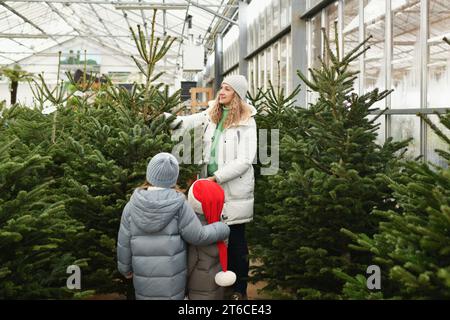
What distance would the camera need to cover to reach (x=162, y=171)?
3037 mm

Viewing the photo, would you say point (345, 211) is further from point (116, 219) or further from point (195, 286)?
point (116, 219)

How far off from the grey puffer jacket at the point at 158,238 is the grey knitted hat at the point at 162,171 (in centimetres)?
5

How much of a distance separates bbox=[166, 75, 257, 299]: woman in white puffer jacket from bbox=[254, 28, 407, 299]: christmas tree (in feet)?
0.83

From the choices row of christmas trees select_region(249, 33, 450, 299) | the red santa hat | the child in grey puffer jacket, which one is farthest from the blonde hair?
the child in grey puffer jacket

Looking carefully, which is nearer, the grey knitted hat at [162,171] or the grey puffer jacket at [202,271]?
the grey knitted hat at [162,171]

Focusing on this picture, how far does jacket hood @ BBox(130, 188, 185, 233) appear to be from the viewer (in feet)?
9.80

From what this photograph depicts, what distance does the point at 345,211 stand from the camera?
10.9 feet

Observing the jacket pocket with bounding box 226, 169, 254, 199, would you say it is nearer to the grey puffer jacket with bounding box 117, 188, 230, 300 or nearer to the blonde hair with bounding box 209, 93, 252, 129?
the blonde hair with bounding box 209, 93, 252, 129

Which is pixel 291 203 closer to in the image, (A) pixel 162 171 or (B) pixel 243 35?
(A) pixel 162 171

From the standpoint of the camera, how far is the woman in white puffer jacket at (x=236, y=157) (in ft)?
12.8

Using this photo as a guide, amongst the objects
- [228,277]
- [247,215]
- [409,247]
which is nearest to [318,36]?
[247,215]

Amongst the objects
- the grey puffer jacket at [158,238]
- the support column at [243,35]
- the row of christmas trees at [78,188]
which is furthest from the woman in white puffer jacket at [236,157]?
the support column at [243,35]

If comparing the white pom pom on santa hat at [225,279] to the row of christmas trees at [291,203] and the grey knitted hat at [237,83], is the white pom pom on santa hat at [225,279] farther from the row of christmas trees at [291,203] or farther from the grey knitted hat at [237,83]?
the grey knitted hat at [237,83]
